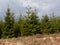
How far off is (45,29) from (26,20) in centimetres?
508

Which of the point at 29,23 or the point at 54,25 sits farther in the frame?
the point at 54,25

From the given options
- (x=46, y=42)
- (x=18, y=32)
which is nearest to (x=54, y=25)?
(x=18, y=32)

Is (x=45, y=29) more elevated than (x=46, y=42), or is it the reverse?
(x=46, y=42)


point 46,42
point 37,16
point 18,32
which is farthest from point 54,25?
point 46,42

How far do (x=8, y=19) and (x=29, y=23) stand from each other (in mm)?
4791

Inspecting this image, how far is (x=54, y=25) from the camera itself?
165 feet

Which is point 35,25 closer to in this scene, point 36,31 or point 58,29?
point 36,31

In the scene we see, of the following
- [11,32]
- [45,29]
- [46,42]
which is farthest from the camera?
[45,29]

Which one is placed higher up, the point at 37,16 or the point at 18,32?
the point at 37,16

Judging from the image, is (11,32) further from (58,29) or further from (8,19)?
(58,29)

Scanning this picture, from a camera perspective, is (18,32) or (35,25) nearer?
(35,25)

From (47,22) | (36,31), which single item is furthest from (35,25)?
(47,22)

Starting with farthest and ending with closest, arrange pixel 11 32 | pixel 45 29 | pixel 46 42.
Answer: pixel 45 29 → pixel 11 32 → pixel 46 42

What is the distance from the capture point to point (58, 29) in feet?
161
